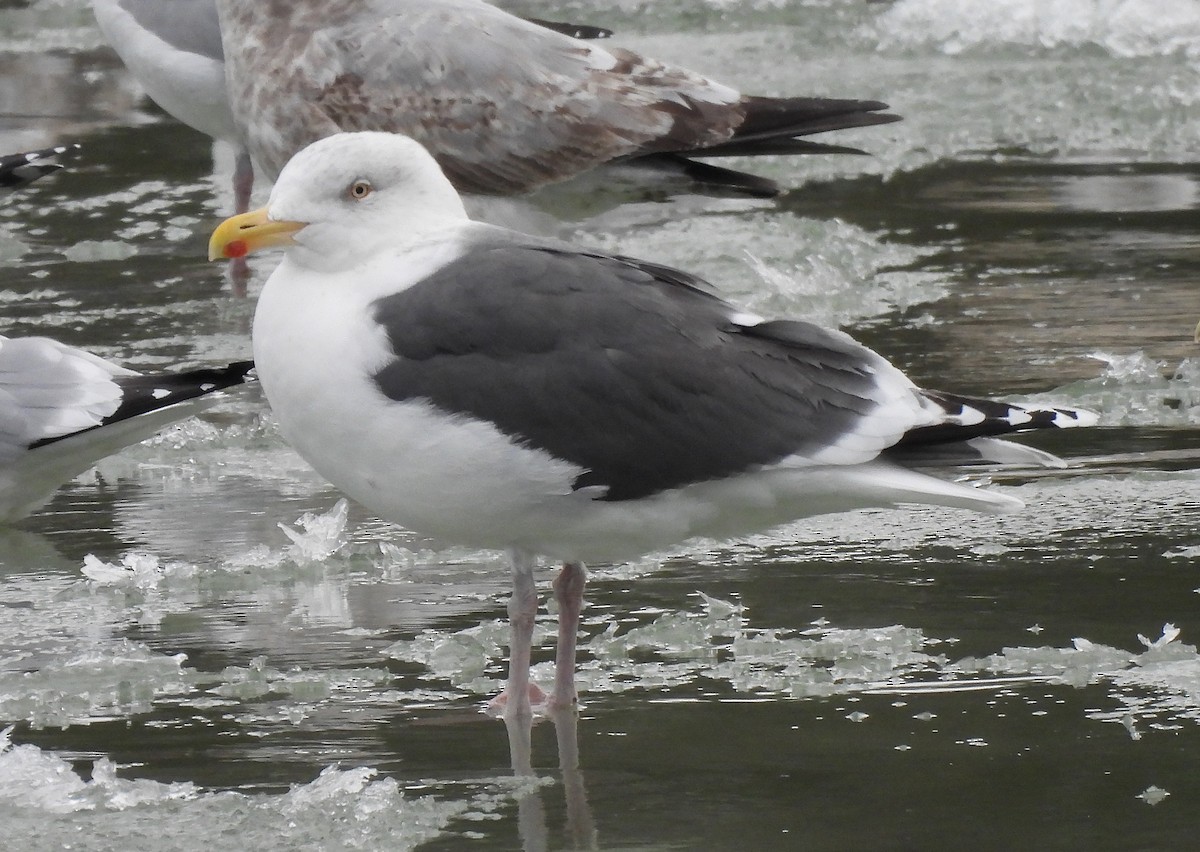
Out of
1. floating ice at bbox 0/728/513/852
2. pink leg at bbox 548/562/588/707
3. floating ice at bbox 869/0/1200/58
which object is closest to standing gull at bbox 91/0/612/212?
floating ice at bbox 869/0/1200/58

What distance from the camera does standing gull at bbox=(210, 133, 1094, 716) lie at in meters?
3.97

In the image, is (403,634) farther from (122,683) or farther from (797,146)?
(797,146)

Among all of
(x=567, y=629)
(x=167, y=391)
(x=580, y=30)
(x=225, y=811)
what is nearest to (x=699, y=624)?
(x=567, y=629)

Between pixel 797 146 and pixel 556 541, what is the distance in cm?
358

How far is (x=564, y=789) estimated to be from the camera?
355 cm

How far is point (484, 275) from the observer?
13.3 ft

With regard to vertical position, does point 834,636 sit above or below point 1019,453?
A: below

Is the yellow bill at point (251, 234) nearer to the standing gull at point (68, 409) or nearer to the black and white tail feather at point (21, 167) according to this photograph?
the standing gull at point (68, 409)

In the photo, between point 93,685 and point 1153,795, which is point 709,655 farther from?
point 93,685

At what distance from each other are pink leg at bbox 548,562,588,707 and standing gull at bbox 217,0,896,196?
3046 mm

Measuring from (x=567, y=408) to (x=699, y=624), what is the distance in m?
0.60

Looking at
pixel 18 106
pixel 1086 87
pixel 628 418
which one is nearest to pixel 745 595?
pixel 628 418

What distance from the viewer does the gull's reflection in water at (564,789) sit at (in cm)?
330

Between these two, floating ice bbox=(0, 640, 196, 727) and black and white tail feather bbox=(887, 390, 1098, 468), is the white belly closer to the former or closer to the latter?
black and white tail feather bbox=(887, 390, 1098, 468)
